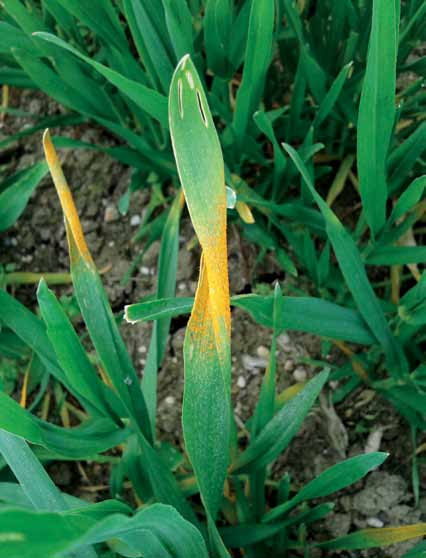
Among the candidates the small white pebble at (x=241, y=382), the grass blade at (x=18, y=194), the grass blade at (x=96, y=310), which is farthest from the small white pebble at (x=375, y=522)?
the grass blade at (x=18, y=194)

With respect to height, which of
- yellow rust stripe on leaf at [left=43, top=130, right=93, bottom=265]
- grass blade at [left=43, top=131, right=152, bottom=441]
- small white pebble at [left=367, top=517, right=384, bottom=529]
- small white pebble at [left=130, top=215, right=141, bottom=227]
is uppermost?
yellow rust stripe on leaf at [left=43, top=130, right=93, bottom=265]

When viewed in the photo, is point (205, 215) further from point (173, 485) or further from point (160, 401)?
point (160, 401)

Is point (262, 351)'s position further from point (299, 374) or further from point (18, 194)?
point (18, 194)

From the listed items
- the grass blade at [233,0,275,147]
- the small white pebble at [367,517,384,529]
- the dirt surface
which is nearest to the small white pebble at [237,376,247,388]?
the dirt surface

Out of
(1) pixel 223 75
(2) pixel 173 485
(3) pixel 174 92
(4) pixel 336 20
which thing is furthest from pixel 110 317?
(4) pixel 336 20

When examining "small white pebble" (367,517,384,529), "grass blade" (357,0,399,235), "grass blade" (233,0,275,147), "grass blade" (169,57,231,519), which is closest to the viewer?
"grass blade" (169,57,231,519)

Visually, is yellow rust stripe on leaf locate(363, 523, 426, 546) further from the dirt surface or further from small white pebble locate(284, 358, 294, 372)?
small white pebble locate(284, 358, 294, 372)

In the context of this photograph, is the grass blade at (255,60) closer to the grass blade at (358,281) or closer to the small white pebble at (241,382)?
the grass blade at (358,281)

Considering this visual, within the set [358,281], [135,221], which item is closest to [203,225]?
[358,281]
